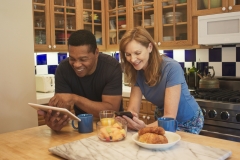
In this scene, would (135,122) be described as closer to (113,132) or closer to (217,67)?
(113,132)

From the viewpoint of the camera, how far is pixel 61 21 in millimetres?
3389

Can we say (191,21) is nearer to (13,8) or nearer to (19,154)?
(13,8)

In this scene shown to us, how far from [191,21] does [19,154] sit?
228 centimetres

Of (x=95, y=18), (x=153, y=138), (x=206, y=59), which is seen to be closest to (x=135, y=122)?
(x=153, y=138)

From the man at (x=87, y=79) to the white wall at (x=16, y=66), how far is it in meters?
0.48

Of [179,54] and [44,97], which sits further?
[179,54]

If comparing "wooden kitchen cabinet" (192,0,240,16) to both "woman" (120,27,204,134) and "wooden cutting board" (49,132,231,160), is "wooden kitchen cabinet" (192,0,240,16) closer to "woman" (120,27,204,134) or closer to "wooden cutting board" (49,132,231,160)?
"woman" (120,27,204,134)

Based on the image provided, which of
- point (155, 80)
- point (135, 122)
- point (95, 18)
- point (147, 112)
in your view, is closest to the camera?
point (135, 122)

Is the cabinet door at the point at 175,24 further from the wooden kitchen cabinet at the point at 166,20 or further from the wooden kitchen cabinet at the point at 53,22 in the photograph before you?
the wooden kitchen cabinet at the point at 53,22

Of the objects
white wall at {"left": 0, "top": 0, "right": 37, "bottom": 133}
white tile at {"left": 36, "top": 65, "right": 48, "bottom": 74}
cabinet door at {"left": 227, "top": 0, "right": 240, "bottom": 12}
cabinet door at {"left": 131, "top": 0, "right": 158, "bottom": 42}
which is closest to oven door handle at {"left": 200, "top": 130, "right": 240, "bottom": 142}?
cabinet door at {"left": 227, "top": 0, "right": 240, "bottom": 12}

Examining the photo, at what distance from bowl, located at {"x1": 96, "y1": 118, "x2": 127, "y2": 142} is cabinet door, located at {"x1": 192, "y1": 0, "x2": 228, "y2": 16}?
1865 mm

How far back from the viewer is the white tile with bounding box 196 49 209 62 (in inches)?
127

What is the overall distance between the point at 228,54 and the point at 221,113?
2.85ft

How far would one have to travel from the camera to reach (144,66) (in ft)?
5.36
